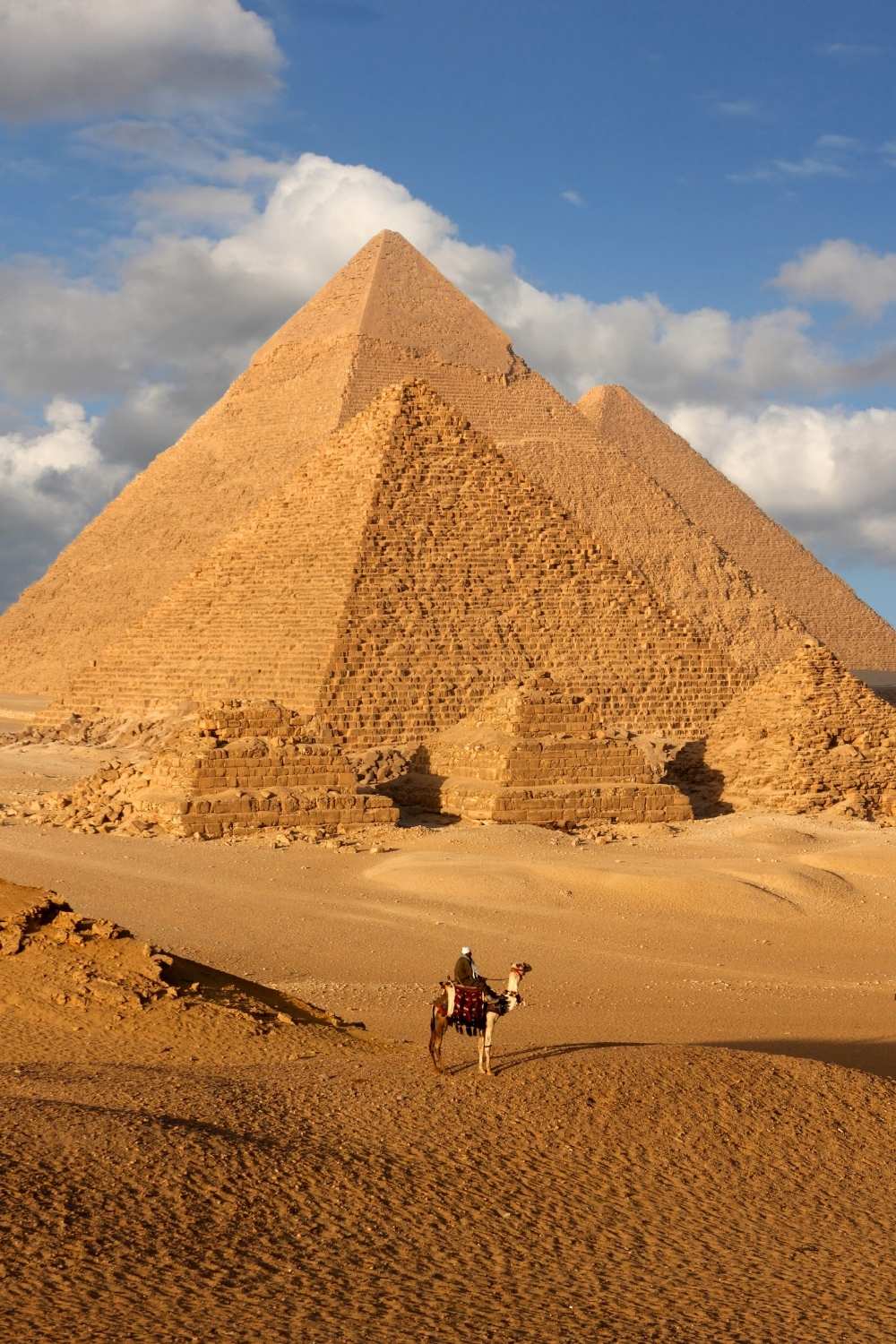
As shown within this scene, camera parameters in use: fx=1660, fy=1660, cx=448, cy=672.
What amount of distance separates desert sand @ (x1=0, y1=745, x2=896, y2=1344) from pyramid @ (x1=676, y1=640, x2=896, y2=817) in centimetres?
916

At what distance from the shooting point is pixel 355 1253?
5.24 m

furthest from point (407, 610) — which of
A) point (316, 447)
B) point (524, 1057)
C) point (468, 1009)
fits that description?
point (316, 447)

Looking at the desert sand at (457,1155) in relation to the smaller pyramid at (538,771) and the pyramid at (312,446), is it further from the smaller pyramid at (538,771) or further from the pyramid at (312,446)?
the pyramid at (312,446)

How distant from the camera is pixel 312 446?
63750 millimetres

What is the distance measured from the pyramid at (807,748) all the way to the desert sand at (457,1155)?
30.0 feet

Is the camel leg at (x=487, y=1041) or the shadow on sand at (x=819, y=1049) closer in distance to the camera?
the camel leg at (x=487, y=1041)

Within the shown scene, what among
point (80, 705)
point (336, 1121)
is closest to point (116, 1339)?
point (336, 1121)

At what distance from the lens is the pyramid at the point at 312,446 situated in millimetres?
63750

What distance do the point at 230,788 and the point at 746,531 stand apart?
235ft

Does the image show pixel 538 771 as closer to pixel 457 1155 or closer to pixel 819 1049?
pixel 819 1049

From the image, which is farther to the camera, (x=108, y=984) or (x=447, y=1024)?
(x=108, y=984)

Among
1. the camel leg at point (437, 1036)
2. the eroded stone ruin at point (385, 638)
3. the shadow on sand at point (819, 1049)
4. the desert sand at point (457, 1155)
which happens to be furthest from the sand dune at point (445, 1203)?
the eroded stone ruin at point (385, 638)

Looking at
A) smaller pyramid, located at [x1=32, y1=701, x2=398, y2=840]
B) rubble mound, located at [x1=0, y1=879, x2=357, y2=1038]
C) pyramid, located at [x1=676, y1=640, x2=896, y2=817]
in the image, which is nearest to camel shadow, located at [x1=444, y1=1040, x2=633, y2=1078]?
rubble mound, located at [x1=0, y1=879, x2=357, y2=1038]

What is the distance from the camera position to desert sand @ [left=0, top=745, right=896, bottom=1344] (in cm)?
488
